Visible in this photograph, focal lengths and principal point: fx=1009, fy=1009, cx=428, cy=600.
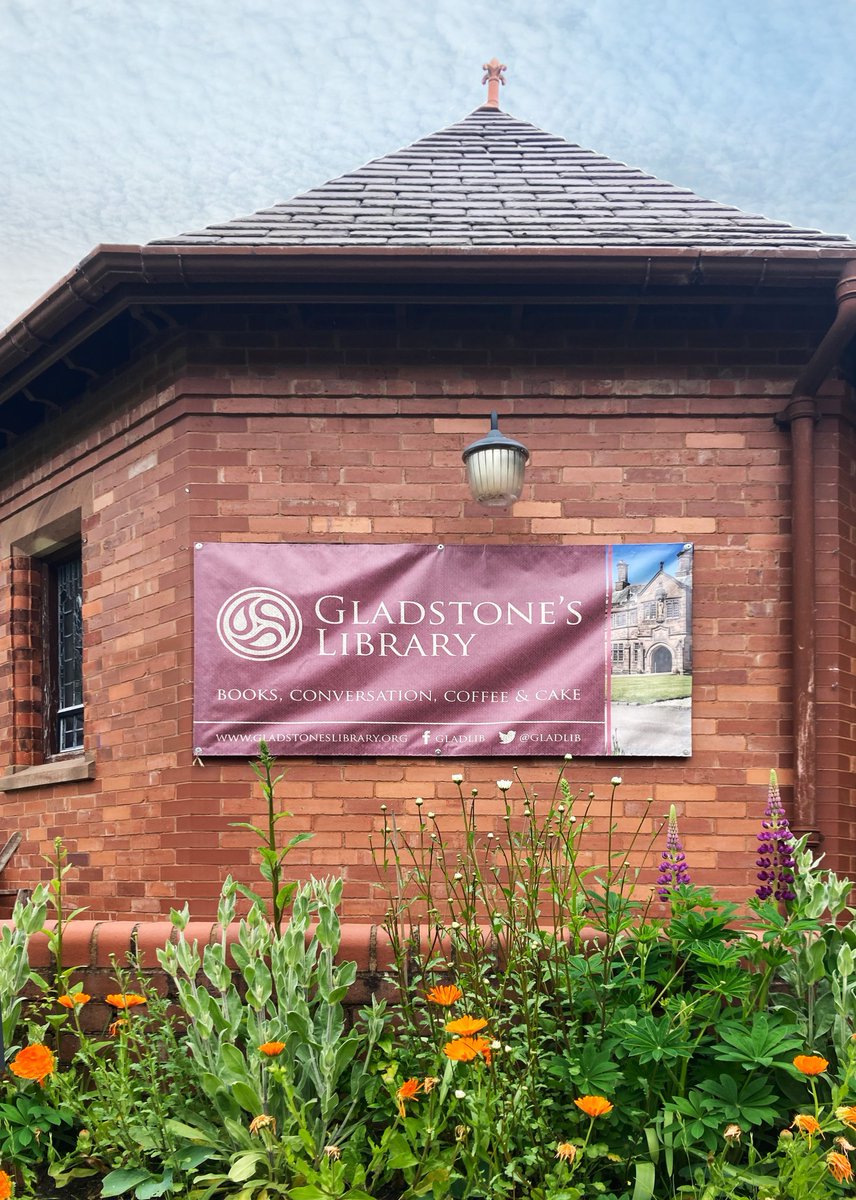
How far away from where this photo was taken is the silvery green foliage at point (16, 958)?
2941mm

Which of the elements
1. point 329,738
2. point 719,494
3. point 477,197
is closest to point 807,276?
point 719,494

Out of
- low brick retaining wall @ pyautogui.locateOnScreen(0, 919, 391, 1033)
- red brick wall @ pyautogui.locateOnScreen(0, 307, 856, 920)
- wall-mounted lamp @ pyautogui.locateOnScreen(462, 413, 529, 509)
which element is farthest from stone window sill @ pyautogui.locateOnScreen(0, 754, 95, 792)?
wall-mounted lamp @ pyautogui.locateOnScreen(462, 413, 529, 509)

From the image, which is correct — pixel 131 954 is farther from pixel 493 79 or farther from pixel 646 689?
pixel 493 79

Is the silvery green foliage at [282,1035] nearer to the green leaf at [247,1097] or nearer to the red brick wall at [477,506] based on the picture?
the green leaf at [247,1097]

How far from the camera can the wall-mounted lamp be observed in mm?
4695

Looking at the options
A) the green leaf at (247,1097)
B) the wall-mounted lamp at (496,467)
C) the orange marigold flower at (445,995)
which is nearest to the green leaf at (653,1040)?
the orange marigold flower at (445,995)

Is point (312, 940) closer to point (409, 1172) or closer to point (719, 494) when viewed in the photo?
point (409, 1172)

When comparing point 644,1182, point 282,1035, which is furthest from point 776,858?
point 282,1035

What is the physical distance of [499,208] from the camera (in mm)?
5797

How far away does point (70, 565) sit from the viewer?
22.9 ft

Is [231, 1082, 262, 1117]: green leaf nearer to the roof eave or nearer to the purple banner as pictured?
→ the purple banner

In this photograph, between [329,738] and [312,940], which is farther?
[329,738]

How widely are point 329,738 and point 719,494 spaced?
2.34 metres

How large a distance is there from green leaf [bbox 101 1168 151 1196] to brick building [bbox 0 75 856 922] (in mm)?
2293
